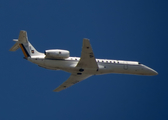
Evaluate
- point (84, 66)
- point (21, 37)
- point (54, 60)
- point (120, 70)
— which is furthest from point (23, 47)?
point (120, 70)

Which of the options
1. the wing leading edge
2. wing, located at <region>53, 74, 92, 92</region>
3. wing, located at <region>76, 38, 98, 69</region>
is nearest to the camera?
wing, located at <region>76, 38, 98, 69</region>

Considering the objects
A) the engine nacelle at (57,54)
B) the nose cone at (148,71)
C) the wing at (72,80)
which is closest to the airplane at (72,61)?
the engine nacelle at (57,54)

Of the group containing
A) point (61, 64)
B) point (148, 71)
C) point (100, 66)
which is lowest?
point (61, 64)

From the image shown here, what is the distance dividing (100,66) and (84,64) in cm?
232

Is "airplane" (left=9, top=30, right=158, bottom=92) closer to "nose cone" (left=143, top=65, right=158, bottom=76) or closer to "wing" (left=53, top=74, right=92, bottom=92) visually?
"wing" (left=53, top=74, right=92, bottom=92)

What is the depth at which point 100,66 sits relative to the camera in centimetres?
3791

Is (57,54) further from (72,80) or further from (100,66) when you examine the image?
(72,80)

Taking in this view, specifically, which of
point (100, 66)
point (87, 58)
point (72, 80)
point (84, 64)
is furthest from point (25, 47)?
point (100, 66)

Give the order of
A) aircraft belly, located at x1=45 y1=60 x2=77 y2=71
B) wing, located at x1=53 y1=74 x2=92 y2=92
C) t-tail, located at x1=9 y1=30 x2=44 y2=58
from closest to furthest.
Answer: aircraft belly, located at x1=45 y1=60 x2=77 y2=71
t-tail, located at x1=9 y1=30 x2=44 y2=58
wing, located at x1=53 y1=74 x2=92 y2=92

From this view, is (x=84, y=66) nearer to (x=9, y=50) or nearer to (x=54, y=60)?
(x=54, y=60)

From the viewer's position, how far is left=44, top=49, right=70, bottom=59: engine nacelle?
3588 centimetres

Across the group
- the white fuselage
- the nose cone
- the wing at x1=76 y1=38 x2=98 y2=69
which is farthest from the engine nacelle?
the nose cone

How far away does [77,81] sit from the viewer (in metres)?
40.8

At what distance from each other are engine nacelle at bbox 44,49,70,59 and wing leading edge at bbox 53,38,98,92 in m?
1.65
